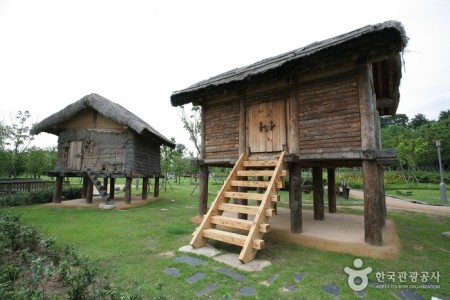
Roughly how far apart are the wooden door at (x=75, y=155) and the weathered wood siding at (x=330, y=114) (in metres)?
12.3

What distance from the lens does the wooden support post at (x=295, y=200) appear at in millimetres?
5973

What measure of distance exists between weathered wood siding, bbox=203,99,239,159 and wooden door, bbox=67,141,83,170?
8.83 metres

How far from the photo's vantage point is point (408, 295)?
3.30 m

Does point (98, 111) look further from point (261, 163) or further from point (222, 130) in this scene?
point (261, 163)

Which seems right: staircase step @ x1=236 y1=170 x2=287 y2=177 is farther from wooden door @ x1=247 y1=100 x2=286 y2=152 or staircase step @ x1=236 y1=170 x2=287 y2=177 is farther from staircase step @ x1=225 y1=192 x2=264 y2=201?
wooden door @ x1=247 y1=100 x2=286 y2=152

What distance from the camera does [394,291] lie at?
340cm

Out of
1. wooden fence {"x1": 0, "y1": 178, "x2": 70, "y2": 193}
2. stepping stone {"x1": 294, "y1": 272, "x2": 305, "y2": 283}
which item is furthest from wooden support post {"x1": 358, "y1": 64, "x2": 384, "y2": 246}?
wooden fence {"x1": 0, "y1": 178, "x2": 70, "y2": 193}

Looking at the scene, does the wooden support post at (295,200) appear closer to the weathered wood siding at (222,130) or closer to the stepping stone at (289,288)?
the weathered wood siding at (222,130)

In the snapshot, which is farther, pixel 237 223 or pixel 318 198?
pixel 318 198

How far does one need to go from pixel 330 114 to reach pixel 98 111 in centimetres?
1122

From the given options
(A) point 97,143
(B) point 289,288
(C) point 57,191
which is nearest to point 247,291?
(B) point 289,288

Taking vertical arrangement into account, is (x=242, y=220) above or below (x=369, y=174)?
below

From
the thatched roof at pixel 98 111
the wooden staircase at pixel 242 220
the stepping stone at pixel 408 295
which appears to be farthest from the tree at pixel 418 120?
the stepping stone at pixel 408 295

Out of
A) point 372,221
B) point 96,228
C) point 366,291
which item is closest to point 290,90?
point 372,221
